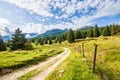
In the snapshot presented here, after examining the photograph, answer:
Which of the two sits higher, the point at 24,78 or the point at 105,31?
the point at 105,31

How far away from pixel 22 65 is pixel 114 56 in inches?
1053

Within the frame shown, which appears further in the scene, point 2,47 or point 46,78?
point 2,47

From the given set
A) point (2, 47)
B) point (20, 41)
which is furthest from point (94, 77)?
point (2, 47)

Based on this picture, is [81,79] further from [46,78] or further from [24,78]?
[24,78]

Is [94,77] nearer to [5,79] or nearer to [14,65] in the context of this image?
[5,79]

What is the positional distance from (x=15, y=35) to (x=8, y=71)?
217 feet

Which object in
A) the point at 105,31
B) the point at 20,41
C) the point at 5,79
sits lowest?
the point at 5,79

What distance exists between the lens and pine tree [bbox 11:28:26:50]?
8568 centimetres

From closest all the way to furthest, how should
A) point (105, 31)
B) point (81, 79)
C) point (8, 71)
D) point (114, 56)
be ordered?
1. point (81, 79)
2. point (8, 71)
3. point (114, 56)
4. point (105, 31)

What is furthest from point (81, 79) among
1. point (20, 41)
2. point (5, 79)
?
point (20, 41)

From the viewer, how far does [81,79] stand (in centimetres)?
1823

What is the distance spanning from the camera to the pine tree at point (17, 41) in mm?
85675

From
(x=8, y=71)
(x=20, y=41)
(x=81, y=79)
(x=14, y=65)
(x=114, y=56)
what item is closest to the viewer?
(x=81, y=79)

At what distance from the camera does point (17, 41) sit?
86.9m
